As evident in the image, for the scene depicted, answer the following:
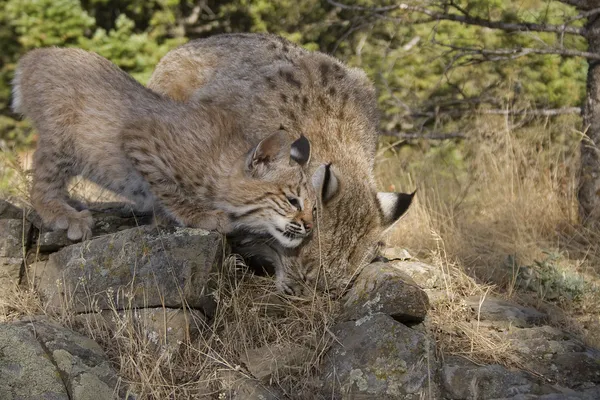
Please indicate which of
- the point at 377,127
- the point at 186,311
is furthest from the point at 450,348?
the point at 377,127

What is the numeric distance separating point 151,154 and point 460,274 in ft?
9.15

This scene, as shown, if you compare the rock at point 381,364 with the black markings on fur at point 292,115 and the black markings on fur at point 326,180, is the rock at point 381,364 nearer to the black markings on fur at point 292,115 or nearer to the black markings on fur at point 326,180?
the black markings on fur at point 326,180

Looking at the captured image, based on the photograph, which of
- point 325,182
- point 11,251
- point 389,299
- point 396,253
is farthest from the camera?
point 396,253

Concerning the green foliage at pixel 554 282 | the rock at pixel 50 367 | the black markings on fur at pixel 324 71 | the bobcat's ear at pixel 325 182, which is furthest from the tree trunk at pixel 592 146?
the rock at pixel 50 367

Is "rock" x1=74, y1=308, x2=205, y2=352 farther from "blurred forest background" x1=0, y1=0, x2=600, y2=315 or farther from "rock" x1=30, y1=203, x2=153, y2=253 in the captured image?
"blurred forest background" x1=0, y1=0, x2=600, y2=315

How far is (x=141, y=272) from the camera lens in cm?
536

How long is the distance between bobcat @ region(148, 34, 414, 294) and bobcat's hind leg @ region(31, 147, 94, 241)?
A: 1.24 meters

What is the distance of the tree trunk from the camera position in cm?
796

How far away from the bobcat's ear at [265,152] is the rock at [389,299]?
115cm

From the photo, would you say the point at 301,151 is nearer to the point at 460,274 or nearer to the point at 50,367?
the point at 460,274

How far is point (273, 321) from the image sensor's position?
220 inches

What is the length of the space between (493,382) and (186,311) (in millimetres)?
2196

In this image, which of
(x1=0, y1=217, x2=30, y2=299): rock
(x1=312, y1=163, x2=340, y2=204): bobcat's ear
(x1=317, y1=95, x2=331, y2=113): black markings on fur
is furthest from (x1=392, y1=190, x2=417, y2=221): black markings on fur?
(x1=0, y1=217, x2=30, y2=299): rock

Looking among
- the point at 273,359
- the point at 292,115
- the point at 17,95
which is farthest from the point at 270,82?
the point at 273,359
